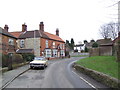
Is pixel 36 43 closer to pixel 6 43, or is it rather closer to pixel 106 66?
pixel 6 43

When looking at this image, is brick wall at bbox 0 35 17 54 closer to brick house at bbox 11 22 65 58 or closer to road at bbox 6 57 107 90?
brick house at bbox 11 22 65 58

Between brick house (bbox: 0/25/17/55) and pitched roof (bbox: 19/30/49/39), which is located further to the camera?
pitched roof (bbox: 19/30/49/39)

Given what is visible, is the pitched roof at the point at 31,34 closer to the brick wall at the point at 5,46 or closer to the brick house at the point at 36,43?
the brick house at the point at 36,43

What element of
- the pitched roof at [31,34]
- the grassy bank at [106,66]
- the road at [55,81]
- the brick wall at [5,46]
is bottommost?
the road at [55,81]

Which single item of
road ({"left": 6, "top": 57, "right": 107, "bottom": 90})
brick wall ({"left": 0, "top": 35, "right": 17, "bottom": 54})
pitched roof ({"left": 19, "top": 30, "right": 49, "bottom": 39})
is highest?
pitched roof ({"left": 19, "top": 30, "right": 49, "bottom": 39})

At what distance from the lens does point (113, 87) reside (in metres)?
8.44

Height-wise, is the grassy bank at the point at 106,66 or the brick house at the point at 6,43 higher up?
the brick house at the point at 6,43

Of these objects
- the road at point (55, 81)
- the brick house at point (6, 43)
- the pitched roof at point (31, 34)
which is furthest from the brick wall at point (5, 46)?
the pitched roof at point (31, 34)

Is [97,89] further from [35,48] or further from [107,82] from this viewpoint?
[35,48]

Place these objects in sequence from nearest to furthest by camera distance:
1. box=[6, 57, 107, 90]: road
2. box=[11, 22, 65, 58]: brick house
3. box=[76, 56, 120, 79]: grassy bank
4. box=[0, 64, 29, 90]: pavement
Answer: box=[6, 57, 107, 90]: road
box=[0, 64, 29, 90]: pavement
box=[76, 56, 120, 79]: grassy bank
box=[11, 22, 65, 58]: brick house

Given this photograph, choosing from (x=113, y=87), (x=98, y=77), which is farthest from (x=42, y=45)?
(x=113, y=87)

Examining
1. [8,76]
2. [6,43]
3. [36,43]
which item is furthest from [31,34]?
[8,76]

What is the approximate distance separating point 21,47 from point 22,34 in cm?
426

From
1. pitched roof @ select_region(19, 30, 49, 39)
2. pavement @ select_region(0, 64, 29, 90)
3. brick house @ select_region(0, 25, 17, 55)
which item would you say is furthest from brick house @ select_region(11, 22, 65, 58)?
pavement @ select_region(0, 64, 29, 90)
